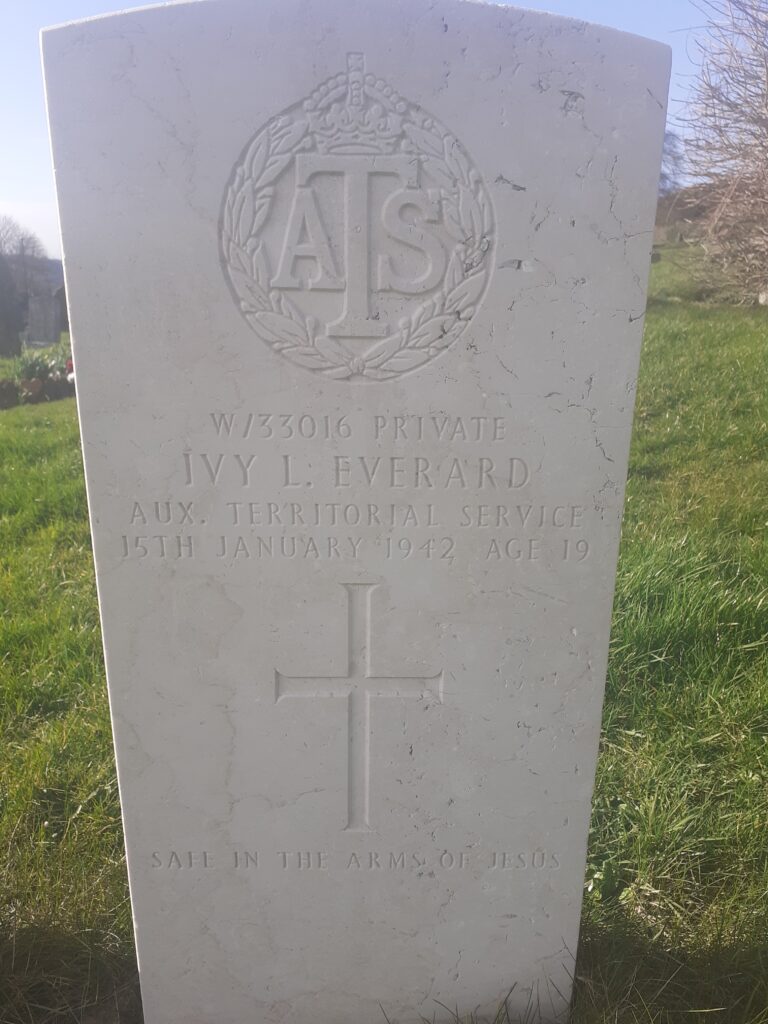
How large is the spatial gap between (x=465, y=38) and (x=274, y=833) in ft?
6.07

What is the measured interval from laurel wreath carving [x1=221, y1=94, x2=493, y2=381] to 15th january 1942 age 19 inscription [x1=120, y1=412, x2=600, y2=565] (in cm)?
13

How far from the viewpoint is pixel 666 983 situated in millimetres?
1996

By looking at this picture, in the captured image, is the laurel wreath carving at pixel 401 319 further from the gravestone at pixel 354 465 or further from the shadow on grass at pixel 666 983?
the shadow on grass at pixel 666 983

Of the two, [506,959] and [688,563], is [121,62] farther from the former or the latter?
[688,563]

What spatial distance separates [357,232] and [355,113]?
216 mm

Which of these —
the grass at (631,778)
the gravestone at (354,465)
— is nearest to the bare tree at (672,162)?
the grass at (631,778)

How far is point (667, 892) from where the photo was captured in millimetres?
2363

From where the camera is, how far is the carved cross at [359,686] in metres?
1.78

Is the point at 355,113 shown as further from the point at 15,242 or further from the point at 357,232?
the point at 15,242

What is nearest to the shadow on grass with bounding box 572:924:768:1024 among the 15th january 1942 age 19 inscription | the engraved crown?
the 15th january 1942 age 19 inscription

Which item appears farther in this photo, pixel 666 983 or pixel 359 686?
pixel 666 983

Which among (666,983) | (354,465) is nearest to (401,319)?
(354,465)

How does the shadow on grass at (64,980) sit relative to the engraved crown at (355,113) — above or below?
below

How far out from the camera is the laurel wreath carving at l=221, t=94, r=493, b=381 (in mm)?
1460
